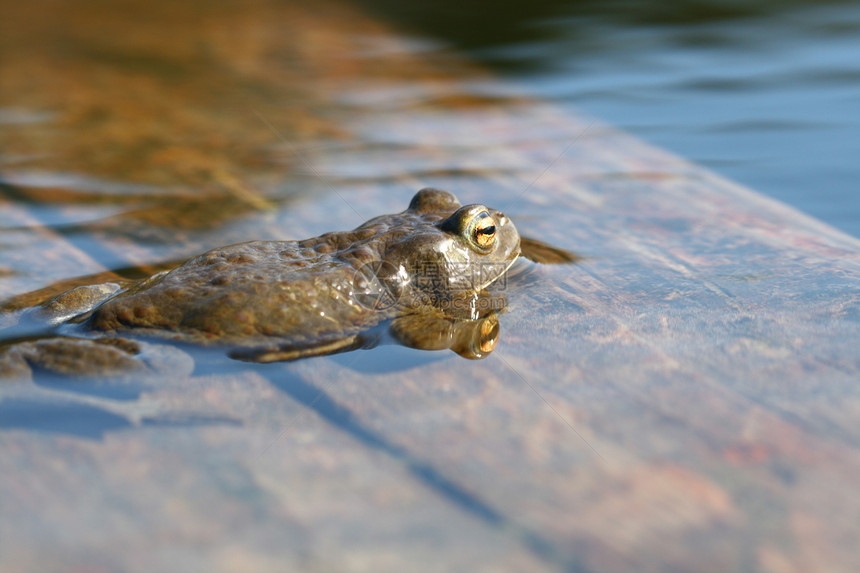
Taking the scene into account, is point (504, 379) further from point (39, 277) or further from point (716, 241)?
point (39, 277)

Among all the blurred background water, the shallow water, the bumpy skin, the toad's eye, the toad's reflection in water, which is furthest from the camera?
the blurred background water

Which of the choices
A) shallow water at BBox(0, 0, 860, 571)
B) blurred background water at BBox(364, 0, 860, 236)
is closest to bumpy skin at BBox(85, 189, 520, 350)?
shallow water at BBox(0, 0, 860, 571)

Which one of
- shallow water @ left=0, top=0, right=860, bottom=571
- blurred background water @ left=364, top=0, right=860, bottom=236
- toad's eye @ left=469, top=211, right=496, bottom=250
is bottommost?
shallow water @ left=0, top=0, right=860, bottom=571

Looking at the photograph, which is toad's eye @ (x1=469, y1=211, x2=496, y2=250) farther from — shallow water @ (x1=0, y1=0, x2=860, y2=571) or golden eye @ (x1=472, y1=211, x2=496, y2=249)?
shallow water @ (x1=0, y1=0, x2=860, y2=571)

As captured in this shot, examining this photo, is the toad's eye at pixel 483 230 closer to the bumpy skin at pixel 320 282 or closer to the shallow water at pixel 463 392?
the bumpy skin at pixel 320 282

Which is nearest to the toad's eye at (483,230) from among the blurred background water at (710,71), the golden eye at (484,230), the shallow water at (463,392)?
the golden eye at (484,230)

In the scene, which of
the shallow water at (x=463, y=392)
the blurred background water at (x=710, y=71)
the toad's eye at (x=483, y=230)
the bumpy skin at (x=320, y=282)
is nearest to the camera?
the shallow water at (x=463, y=392)

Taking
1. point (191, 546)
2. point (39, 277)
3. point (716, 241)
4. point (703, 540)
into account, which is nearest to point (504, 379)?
point (703, 540)
